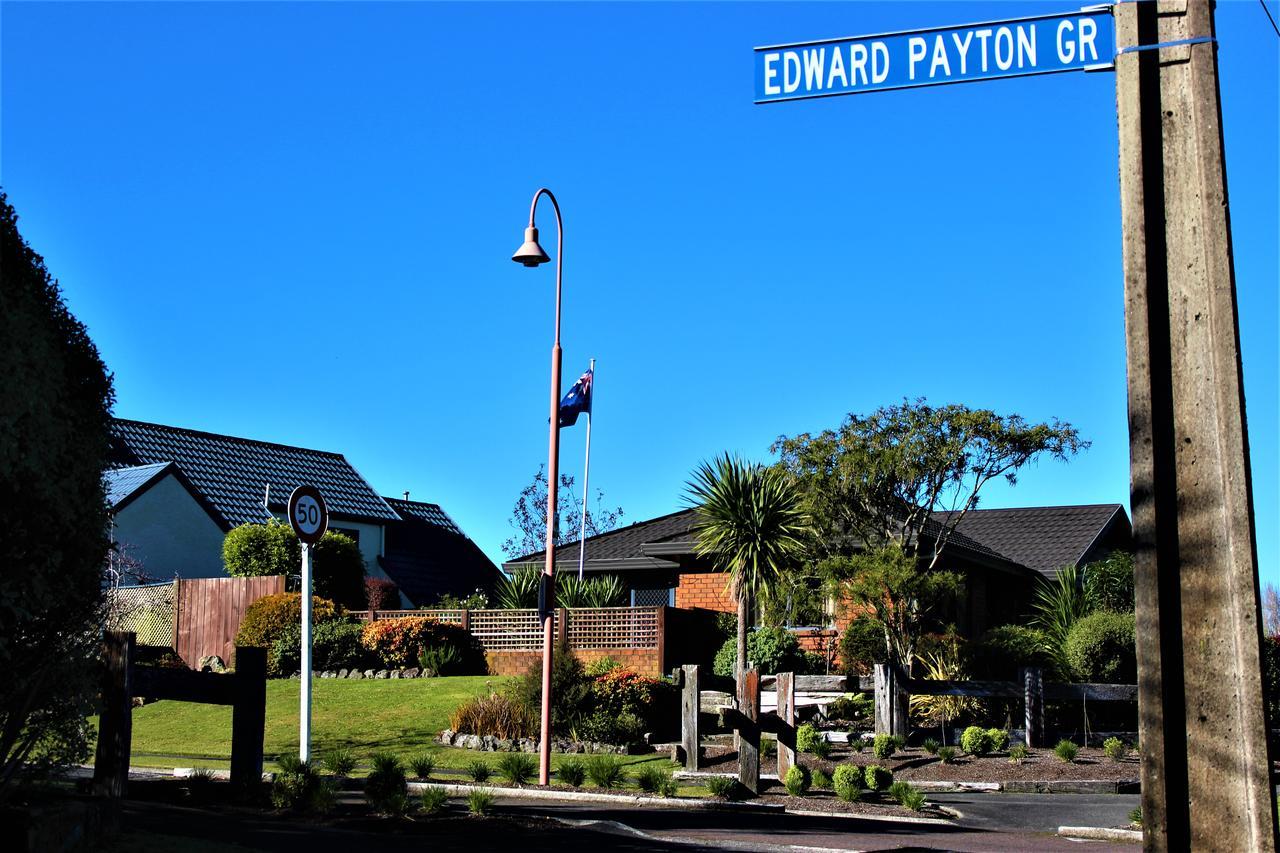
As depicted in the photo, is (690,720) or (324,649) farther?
(324,649)

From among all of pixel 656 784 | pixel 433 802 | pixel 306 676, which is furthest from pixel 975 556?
pixel 433 802

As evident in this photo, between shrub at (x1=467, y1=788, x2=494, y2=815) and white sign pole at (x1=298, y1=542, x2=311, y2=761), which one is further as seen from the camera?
white sign pole at (x1=298, y1=542, x2=311, y2=761)

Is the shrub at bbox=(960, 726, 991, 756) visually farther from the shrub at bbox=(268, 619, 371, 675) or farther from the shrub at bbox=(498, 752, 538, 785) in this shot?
the shrub at bbox=(268, 619, 371, 675)

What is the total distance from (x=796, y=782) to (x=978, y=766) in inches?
202

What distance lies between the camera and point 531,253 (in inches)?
672

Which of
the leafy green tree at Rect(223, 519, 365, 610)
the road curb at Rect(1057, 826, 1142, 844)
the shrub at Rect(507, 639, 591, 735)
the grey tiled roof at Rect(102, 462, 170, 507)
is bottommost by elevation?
the road curb at Rect(1057, 826, 1142, 844)

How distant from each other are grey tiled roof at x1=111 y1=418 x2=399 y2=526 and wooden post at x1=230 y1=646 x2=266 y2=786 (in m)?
30.8

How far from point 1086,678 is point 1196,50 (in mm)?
19647

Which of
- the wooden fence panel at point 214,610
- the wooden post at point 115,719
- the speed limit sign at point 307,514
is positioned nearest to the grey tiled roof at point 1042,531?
the wooden fence panel at point 214,610

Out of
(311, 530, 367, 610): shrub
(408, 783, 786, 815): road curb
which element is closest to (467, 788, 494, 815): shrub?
(408, 783, 786, 815): road curb

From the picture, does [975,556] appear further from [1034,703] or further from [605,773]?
[605,773]

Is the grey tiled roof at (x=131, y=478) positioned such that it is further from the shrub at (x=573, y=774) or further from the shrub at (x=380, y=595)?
the shrub at (x=573, y=774)

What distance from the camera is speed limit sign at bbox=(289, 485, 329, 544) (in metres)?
14.2

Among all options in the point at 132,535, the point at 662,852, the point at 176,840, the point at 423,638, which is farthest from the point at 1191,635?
the point at 132,535
